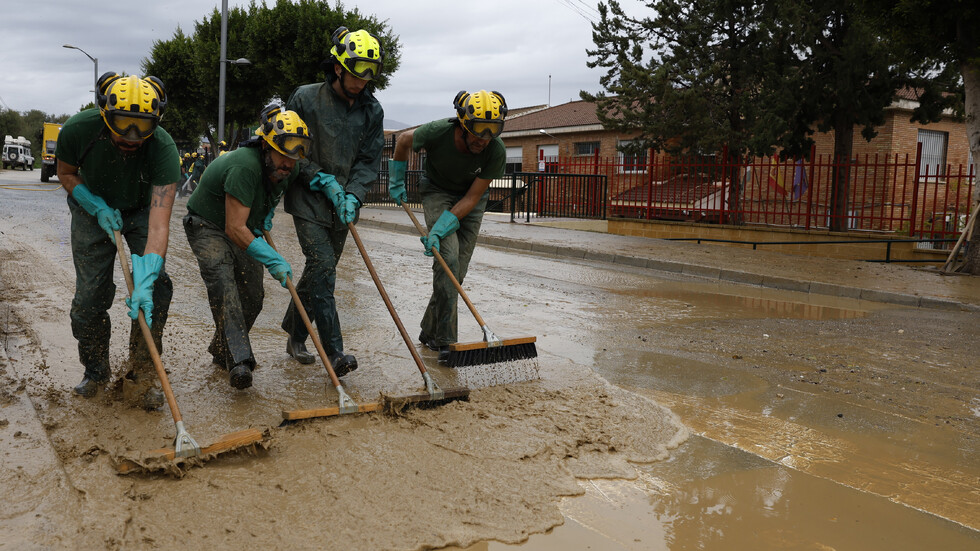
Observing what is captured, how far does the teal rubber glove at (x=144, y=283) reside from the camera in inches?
141

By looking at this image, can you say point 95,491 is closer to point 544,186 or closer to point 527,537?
point 527,537

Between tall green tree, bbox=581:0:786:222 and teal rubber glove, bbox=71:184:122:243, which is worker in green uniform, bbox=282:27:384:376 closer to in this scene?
teal rubber glove, bbox=71:184:122:243

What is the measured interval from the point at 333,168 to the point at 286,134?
63 cm

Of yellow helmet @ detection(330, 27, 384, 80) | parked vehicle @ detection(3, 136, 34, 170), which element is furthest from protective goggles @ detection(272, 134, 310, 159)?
parked vehicle @ detection(3, 136, 34, 170)

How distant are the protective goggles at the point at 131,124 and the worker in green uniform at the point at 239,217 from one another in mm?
528

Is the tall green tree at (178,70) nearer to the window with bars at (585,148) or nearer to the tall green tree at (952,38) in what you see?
the window with bars at (585,148)

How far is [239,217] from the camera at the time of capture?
4.07 metres

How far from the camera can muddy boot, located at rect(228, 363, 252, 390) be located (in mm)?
3904

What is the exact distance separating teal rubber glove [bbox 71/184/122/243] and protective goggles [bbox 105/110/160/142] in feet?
1.45

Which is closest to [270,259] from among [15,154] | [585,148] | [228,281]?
[228,281]

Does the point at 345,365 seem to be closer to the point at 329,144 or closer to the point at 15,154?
the point at 329,144

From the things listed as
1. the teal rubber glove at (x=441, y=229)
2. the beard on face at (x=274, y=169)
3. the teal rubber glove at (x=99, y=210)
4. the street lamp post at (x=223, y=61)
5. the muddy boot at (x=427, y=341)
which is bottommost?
the muddy boot at (x=427, y=341)

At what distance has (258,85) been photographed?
2833cm

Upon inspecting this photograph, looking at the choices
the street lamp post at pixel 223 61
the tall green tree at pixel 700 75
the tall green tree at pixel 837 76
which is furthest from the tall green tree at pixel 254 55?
the tall green tree at pixel 837 76
